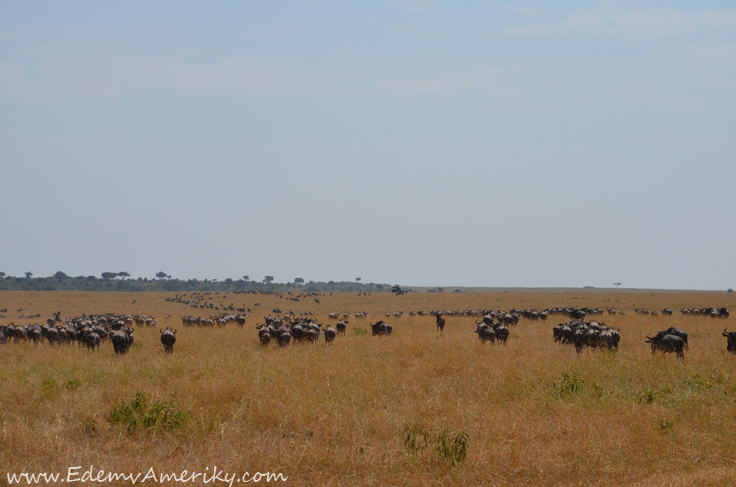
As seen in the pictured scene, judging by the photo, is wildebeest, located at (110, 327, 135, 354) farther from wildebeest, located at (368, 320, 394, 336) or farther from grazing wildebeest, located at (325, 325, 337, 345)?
wildebeest, located at (368, 320, 394, 336)

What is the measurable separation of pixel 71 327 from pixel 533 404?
21988mm

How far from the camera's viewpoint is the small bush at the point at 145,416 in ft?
31.7

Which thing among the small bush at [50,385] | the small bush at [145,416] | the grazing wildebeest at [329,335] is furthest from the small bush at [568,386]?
the grazing wildebeest at [329,335]

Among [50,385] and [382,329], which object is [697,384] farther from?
[382,329]

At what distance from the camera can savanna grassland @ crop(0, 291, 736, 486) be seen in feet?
26.3

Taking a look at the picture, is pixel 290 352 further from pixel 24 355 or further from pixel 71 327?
pixel 71 327

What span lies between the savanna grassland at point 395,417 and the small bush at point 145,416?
0.39 feet

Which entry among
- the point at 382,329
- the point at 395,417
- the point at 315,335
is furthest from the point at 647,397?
the point at 382,329

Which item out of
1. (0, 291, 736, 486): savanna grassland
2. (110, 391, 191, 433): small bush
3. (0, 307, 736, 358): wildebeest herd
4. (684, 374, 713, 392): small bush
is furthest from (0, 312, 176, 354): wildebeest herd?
(684, 374, 713, 392): small bush

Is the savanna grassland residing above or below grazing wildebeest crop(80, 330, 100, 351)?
above

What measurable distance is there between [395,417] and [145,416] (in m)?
4.45

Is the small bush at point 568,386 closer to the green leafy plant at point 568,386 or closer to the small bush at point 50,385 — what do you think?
the green leafy plant at point 568,386

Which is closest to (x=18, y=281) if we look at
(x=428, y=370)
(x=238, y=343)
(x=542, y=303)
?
(x=542, y=303)

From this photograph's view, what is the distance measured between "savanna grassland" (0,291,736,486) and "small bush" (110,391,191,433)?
0.39ft
